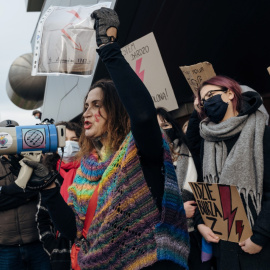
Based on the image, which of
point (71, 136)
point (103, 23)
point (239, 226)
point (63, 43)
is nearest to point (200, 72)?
point (63, 43)

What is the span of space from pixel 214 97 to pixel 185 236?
1.19 meters

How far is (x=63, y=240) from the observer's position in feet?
7.41

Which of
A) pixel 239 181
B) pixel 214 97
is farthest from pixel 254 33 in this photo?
pixel 239 181

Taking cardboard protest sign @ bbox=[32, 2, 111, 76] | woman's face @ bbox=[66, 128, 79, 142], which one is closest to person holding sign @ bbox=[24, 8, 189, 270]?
cardboard protest sign @ bbox=[32, 2, 111, 76]

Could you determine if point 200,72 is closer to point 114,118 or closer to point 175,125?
point 175,125

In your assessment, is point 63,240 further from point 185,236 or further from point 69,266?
point 185,236

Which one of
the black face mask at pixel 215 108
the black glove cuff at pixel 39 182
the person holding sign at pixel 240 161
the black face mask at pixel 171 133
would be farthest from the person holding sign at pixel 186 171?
the black glove cuff at pixel 39 182

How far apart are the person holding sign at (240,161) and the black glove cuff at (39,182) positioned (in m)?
0.97

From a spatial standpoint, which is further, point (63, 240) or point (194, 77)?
point (194, 77)

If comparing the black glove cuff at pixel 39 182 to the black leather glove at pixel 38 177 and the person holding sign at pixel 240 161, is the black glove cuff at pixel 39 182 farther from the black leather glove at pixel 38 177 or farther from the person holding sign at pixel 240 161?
the person holding sign at pixel 240 161

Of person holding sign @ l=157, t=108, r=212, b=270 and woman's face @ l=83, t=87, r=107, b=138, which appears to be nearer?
woman's face @ l=83, t=87, r=107, b=138

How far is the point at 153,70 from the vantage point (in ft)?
12.9

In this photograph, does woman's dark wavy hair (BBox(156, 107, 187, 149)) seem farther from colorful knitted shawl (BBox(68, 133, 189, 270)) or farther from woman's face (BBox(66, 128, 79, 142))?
colorful knitted shawl (BBox(68, 133, 189, 270))

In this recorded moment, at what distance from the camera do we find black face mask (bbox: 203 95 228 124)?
2492 mm
